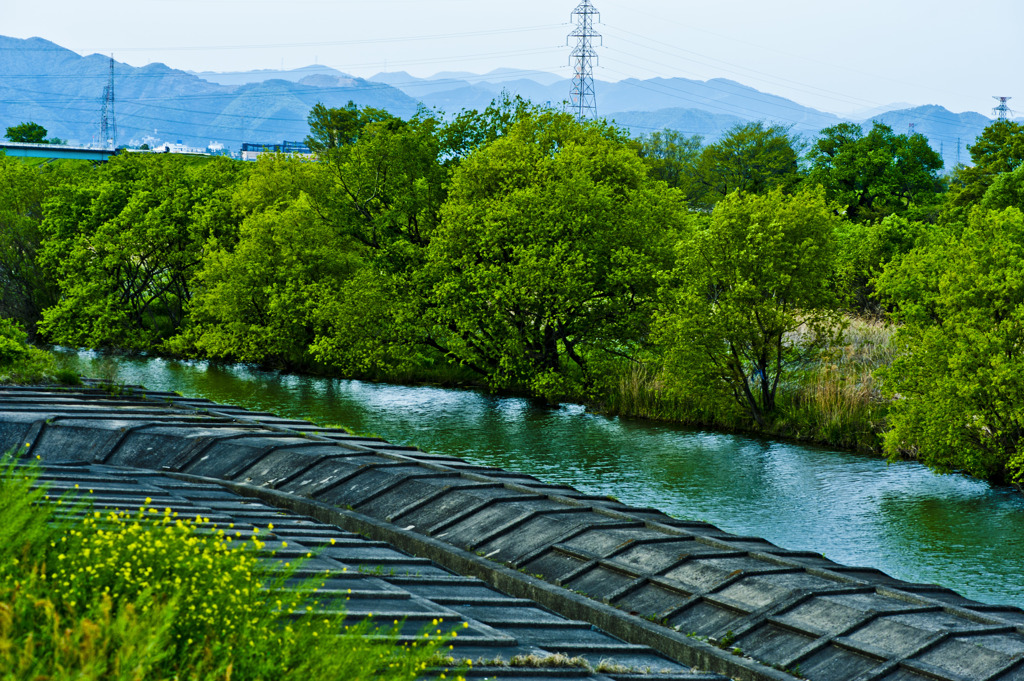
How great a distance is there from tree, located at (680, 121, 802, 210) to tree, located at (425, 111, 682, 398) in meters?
50.7

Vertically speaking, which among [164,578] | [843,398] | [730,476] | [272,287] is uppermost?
[272,287]

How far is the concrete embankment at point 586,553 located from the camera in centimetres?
1216

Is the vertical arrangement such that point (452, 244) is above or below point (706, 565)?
above

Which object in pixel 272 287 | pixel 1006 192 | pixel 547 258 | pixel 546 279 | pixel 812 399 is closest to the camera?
pixel 812 399

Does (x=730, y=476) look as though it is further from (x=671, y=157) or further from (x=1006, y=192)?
(x=671, y=157)

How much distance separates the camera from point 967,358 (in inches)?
1076

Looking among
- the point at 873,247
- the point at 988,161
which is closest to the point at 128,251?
the point at 873,247

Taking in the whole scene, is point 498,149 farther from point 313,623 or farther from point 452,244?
point 313,623

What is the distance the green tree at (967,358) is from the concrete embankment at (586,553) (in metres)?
12.0

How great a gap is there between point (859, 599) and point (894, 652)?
156 cm

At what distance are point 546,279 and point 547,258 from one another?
1.32 metres

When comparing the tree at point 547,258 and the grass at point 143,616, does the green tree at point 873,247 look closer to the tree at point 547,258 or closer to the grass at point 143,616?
the tree at point 547,258

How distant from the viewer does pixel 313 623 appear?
23.9ft

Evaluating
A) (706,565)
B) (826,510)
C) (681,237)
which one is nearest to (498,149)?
(681,237)
